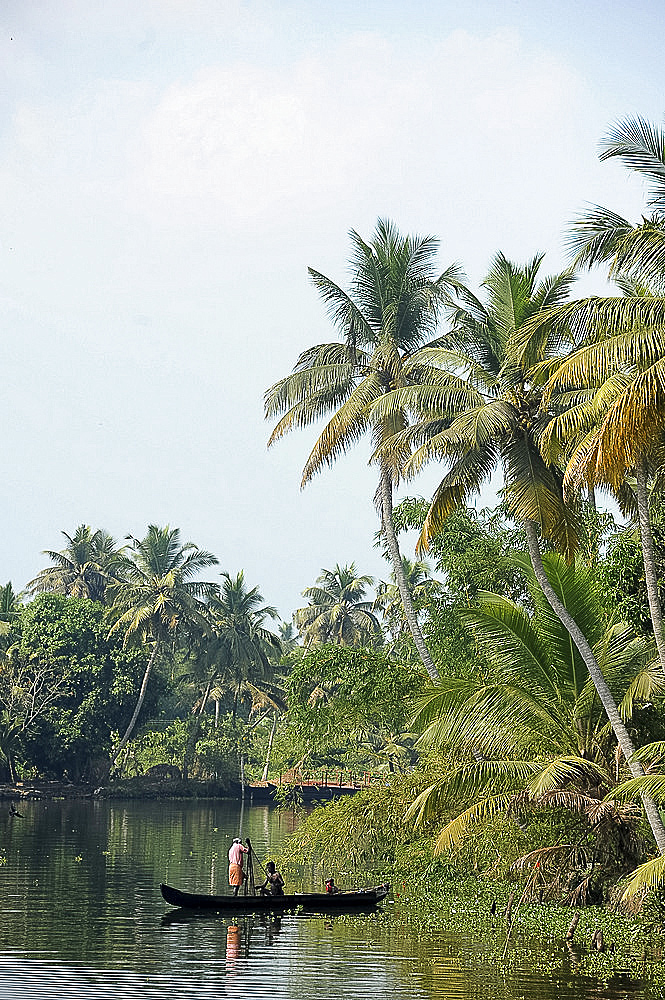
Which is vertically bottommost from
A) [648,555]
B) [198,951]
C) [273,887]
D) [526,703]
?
[198,951]

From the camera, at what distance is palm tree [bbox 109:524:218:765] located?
60781mm

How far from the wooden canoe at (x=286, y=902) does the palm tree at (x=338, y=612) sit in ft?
146

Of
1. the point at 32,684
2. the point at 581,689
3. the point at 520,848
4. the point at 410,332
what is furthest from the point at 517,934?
the point at 32,684

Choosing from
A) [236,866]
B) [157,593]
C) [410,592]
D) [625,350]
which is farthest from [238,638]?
[625,350]

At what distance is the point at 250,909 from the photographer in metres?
21.2

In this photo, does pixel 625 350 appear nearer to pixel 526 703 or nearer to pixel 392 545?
pixel 526 703

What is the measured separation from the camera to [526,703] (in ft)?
62.5

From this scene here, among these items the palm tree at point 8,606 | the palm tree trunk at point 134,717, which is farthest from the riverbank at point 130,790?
the palm tree at point 8,606

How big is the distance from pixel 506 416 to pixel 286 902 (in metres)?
10.6

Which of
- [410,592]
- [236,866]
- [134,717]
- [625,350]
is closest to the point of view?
[625,350]

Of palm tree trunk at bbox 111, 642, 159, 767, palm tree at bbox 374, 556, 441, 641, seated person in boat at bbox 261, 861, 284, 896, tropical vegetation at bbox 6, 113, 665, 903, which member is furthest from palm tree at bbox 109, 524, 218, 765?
seated person in boat at bbox 261, 861, 284, 896

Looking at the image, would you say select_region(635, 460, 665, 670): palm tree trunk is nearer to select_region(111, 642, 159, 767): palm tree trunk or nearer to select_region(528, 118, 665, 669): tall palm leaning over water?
select_region(528, 118, 665, 669): tall palm leaning over water

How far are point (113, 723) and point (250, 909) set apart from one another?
138 feet

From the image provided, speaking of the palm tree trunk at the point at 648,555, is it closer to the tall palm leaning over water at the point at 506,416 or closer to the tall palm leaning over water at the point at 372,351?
the tall palm leaning over water at the point at 506,416
